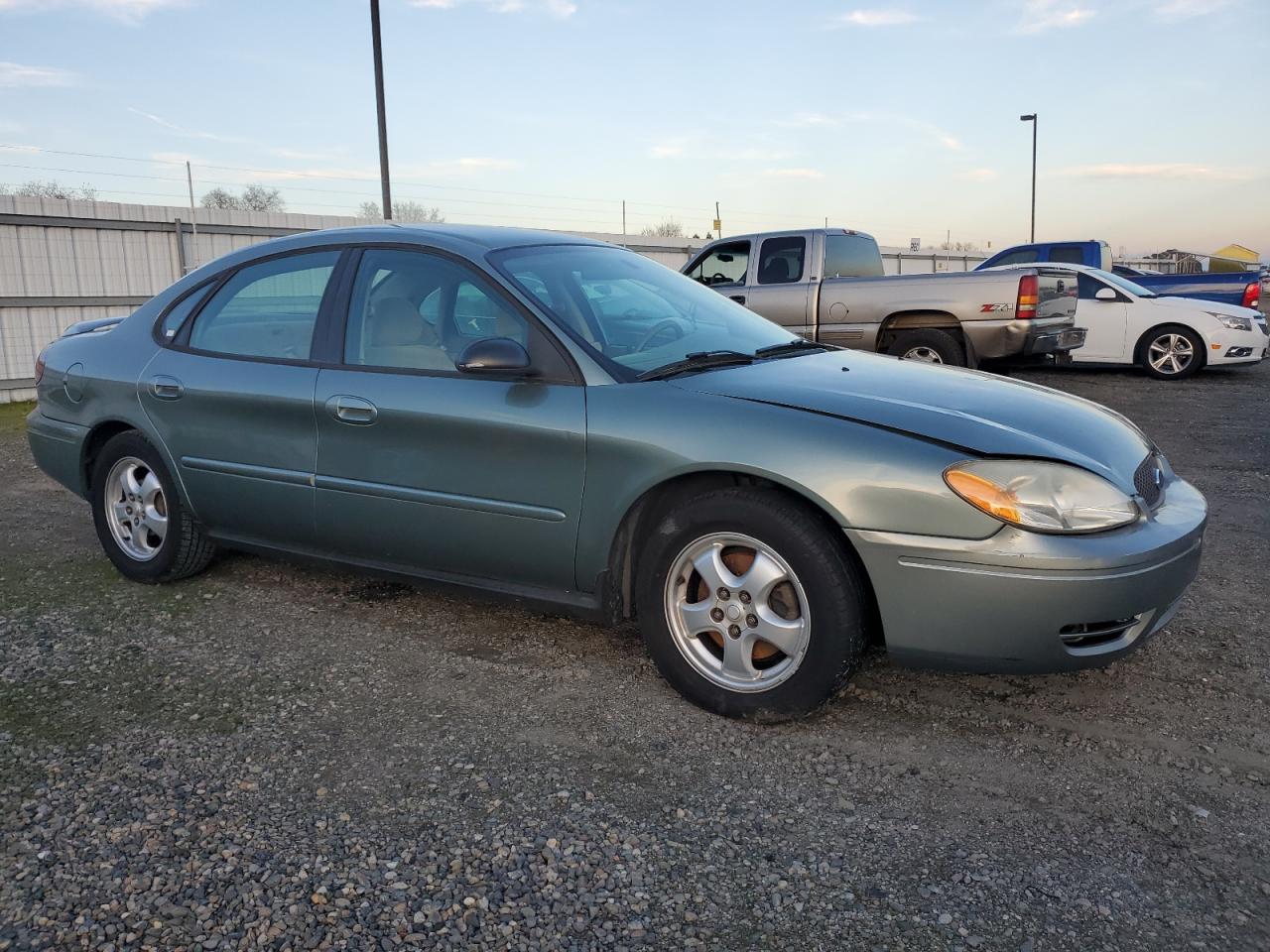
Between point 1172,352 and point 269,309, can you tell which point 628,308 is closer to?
point 269,309

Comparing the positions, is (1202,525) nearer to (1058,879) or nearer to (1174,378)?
(1058,879)

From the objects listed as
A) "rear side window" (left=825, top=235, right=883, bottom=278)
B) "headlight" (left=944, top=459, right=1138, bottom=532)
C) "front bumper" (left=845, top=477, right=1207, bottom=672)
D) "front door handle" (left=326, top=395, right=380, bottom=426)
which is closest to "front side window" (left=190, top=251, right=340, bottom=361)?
"front door handle" (left=326, top=395, right=380, bottom=426)

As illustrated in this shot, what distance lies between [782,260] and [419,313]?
8347 mm

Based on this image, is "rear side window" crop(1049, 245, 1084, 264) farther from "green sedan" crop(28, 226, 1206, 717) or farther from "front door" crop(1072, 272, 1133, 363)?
"green sedan" crop(28, 226, 1206, 717)

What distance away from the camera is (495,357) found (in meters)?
3.39

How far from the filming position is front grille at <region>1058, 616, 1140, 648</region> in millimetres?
2920

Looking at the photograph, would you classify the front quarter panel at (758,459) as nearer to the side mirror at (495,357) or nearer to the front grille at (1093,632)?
the side mirror at (495,357)

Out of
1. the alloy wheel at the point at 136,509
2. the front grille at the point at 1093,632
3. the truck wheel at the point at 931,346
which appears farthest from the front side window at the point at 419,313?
the truck wheel at the point at 931,346

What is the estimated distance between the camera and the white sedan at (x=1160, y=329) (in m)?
13.1

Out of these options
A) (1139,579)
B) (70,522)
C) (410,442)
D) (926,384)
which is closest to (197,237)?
(70,522)

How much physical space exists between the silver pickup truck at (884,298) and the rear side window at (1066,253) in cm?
439

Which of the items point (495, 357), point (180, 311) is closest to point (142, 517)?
point (180, 311)

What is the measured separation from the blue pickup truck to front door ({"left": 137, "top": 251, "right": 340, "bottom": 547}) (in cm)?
1281

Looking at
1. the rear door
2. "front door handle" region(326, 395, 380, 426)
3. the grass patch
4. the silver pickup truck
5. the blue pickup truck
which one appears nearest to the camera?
"front door handle" region(326, 395, 380, 426)
